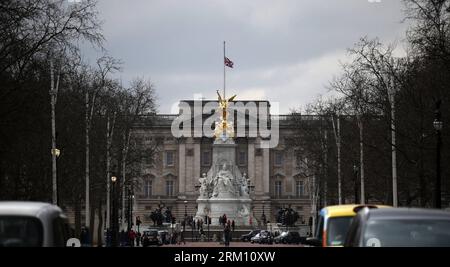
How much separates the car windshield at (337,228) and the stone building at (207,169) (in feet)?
507

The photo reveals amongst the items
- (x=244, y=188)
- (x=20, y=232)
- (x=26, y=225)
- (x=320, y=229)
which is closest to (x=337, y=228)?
(x=320, y=229)

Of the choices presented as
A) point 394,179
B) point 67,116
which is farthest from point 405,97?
point 67,116

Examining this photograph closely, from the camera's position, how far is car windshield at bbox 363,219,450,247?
15.9m

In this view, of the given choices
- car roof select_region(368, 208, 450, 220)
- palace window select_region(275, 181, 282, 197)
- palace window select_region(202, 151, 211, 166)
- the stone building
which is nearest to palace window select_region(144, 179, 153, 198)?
the stone building

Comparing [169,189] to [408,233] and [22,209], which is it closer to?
[408,233]

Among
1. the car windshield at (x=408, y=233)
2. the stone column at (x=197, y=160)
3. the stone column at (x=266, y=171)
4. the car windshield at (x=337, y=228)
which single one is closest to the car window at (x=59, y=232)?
the car windshield at (x=408, y=233)

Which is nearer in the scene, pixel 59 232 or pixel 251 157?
pixel 59 232

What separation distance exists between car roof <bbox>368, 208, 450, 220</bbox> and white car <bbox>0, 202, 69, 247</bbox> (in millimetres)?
4818

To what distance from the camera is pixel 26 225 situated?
15.4 m

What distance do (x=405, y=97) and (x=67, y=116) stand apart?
2203 cm

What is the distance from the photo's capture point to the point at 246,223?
11631 cm

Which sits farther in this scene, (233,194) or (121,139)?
(233,194)

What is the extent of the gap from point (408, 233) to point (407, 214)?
0.45 meters
